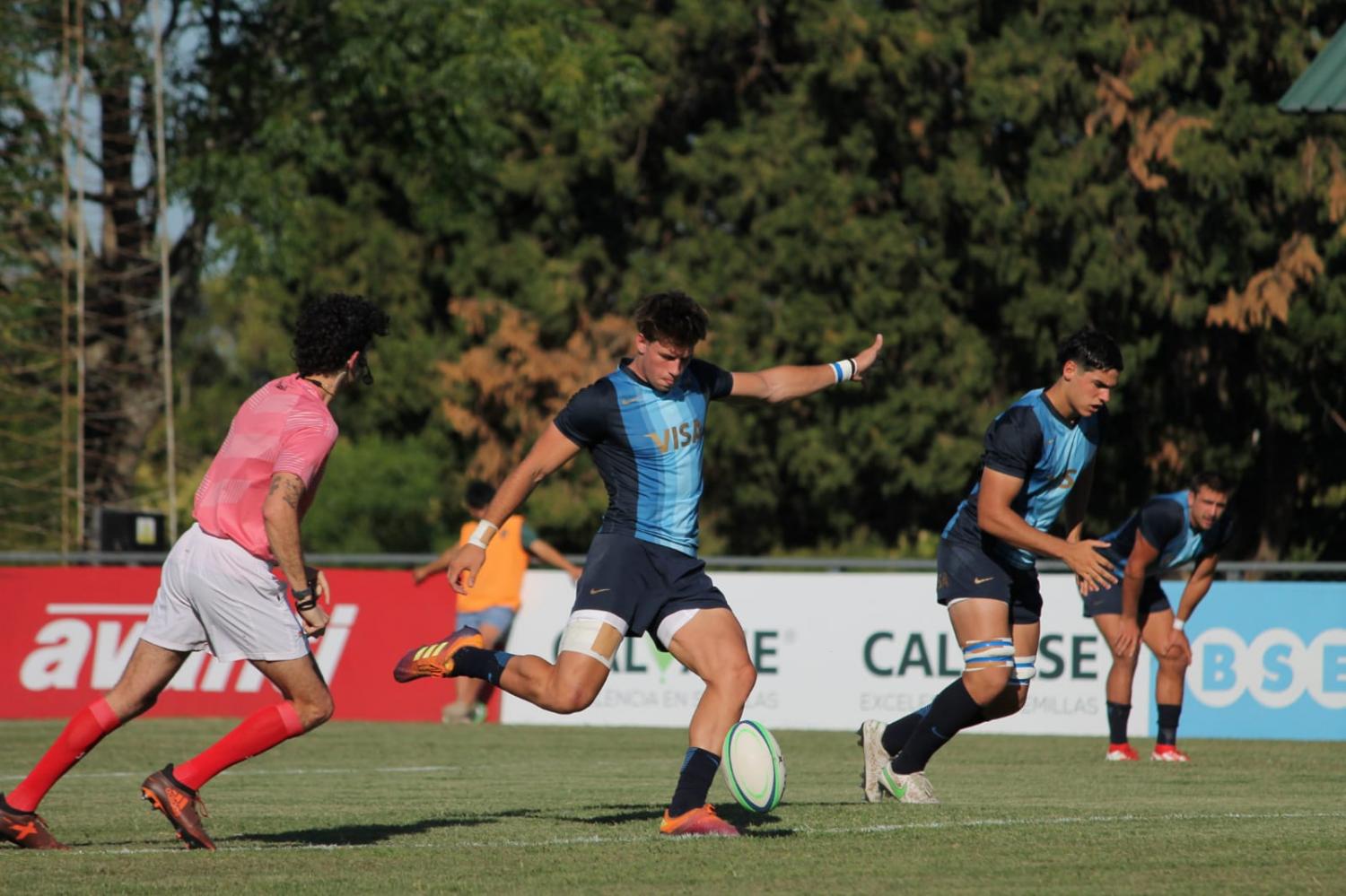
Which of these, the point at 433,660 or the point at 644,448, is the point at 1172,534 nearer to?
the point at 644,448

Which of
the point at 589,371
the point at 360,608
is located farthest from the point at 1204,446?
the point at 360,608

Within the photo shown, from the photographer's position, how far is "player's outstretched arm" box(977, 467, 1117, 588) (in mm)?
8250

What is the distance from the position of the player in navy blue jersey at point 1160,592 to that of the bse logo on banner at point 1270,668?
3.05 m

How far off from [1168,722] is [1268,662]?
12.3 ft

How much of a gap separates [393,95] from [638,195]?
4.61 meters

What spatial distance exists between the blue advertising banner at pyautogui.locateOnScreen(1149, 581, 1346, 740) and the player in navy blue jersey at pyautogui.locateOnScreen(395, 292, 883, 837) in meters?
9.84

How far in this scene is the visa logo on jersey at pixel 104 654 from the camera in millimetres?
17922

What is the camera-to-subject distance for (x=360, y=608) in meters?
18.2

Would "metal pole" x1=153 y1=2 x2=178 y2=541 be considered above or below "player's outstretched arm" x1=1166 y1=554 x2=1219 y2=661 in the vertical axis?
above

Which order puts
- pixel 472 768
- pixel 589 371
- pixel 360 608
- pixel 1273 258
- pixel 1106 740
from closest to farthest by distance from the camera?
pixel 472 768 < pixel 1106 740 < pixel 360 608 < pixel 1273 258 < pixel 589 371

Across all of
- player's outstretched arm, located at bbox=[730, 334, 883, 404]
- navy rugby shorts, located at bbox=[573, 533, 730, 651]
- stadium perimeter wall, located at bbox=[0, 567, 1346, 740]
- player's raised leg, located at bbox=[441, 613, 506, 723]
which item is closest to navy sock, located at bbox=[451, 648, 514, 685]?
navy rugby shorts, located at bbox=[573, 533, 730, 651]

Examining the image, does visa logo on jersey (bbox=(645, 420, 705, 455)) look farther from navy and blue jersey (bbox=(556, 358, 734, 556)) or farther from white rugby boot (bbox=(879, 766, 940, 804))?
white rugby boot (bbox=(879, 766, 940, 804))

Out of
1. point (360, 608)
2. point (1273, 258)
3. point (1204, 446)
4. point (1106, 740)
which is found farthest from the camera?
point (1204, 446)

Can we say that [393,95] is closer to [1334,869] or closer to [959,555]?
[959,555]
